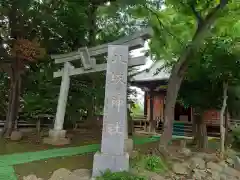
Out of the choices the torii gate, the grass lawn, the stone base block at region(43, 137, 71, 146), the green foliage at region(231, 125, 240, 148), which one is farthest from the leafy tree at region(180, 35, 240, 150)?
the stone base block at region(43, 137, 71, 146)

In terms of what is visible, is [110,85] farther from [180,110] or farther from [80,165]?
[180,110]

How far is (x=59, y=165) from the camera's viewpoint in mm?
7656

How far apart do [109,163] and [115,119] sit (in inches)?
47.0

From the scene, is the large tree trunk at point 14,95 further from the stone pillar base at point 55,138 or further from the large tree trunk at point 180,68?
the large tree trunk at point 180,68

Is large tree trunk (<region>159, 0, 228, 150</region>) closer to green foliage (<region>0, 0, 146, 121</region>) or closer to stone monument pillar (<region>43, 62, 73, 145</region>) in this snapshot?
green foliage (<region>0, 0, 146, 121</region>)

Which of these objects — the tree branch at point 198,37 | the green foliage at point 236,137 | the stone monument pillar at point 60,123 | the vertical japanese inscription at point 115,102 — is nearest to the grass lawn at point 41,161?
the stone monument pillar at point 60,123

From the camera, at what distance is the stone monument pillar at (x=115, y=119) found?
23.0 feet

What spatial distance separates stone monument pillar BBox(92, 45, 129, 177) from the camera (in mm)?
7016

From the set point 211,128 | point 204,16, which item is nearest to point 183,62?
point 204,16

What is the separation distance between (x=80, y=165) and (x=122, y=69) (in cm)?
315

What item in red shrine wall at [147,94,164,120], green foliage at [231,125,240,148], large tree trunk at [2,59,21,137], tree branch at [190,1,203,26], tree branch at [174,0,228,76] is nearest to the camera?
tree branch at [174,0,228,76]

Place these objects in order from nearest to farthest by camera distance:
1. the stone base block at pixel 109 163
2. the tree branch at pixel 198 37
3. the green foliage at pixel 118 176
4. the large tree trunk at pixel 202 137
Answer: the green foliage at pixel 118 176 < the stone base block at pixel 109 163 < the tree branch at pixel 198 37 < the large tree trunk at pixel 202 137

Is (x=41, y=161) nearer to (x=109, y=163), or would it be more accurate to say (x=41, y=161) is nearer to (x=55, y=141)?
(x=109, y=163)

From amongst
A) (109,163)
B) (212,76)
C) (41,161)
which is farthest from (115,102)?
(212,76)
